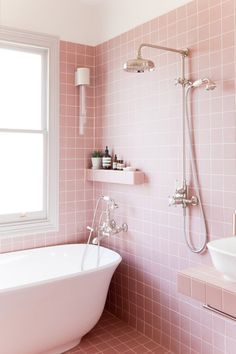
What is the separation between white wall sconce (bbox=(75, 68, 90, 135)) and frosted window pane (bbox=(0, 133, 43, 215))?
0.44 metres

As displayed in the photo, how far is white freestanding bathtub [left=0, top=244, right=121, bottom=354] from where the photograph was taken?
2.16 m

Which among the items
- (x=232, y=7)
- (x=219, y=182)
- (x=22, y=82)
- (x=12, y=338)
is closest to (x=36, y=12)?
(x=22, y=82)

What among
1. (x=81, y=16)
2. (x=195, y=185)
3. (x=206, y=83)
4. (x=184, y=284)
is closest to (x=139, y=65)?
(x=206, y=83)

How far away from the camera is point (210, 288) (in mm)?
1688

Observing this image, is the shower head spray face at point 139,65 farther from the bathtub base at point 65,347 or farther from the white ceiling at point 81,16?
the bathtub base at point 65,347

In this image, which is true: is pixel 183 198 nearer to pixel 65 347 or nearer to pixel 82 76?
pixel 65 347

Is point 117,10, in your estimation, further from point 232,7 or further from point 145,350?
point 145,350

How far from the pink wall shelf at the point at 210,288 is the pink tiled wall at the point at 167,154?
476 mm

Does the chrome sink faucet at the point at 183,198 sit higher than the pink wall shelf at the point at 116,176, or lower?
lower

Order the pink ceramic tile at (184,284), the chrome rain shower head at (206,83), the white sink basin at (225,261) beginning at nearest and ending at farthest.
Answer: the white sink basin at (225,261), the pink ceramic tile at (184,284), the chrome rain shower head at (206,83)

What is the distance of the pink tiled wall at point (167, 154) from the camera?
7.20 feet

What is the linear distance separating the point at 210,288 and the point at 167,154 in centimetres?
118

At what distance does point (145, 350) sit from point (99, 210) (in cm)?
136

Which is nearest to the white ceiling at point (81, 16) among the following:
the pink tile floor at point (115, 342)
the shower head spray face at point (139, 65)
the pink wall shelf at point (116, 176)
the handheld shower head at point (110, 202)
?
the shower head spray face at point (139, 65)
